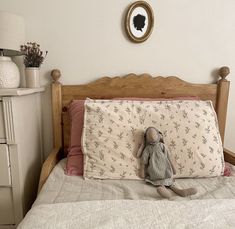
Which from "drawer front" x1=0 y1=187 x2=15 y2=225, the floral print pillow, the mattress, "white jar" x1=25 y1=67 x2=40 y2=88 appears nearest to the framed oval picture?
the floral print pillow

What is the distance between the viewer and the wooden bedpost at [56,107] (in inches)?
51.7

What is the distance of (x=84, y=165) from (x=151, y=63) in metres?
0.79

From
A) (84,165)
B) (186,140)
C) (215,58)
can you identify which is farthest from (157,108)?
(215,58)

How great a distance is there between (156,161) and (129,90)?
1.72 ft

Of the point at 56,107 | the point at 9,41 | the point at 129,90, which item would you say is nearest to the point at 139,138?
the point at 129,90

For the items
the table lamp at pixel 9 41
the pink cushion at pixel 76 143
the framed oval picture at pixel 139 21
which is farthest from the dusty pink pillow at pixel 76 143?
the framed oval picture at pixel 139 21

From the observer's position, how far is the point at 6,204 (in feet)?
3.34

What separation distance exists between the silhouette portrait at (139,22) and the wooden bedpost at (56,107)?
58 cm

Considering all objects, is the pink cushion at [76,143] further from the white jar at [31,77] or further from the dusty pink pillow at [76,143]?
the white jar at [31,77]

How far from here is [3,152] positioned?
962mm

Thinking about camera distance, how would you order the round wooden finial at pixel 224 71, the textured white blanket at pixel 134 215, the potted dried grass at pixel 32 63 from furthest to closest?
1. the round wooden finial at pixel 224 71
2. the potted dried grass at pixel 32 63
3. the textured white blanket at pixel 134 215

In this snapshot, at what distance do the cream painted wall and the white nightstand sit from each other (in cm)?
33

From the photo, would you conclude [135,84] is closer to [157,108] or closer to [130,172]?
[157,108]

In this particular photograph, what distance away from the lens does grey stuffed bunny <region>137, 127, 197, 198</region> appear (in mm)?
981
